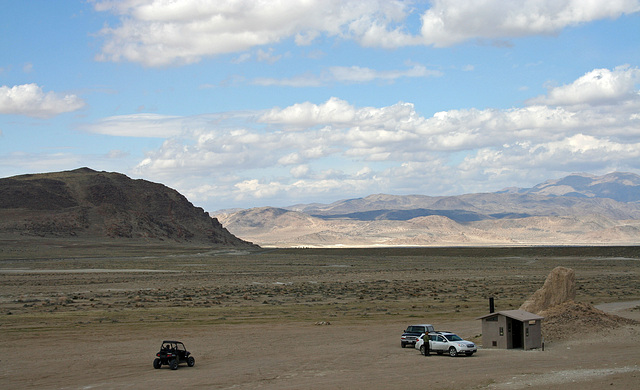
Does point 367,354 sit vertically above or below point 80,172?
below

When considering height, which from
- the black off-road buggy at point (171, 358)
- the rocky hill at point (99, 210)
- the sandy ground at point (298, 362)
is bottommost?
the sandy ground at point (298, 362)

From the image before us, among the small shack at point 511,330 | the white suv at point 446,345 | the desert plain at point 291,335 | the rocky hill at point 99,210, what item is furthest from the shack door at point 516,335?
the rocky hill at point 99,210

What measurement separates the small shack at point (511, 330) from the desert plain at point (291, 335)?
2.20 feet

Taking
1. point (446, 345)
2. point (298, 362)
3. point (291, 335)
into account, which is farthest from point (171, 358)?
point (446, 345)

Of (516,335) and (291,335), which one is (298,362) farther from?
(516,335)

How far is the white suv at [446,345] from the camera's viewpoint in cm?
2520

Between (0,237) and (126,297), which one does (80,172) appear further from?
(126,297)

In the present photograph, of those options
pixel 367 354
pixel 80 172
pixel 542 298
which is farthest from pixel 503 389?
pixel 80 172

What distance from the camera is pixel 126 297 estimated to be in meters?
46.6

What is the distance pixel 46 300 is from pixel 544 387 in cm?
3464

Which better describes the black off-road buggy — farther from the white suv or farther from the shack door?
the shack door

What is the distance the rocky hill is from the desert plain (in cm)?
9465

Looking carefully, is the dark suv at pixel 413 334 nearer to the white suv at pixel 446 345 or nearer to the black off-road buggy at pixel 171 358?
the white suv at pixel 446 345

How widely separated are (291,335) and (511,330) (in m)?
9.58
